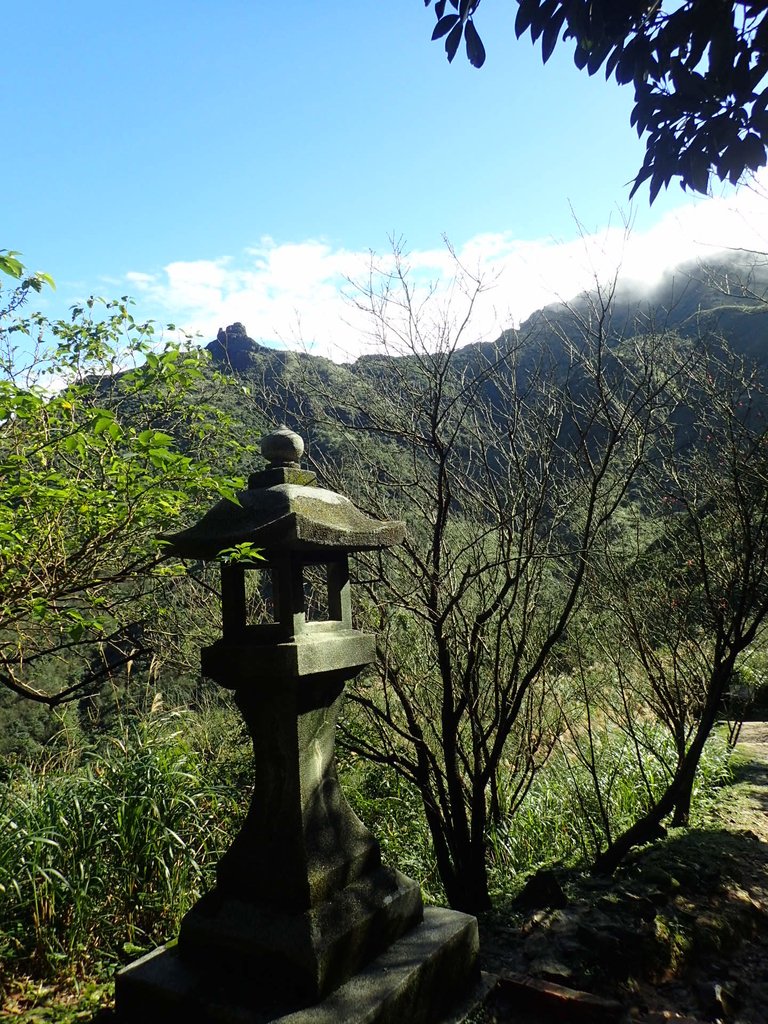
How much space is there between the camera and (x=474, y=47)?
2.46 meters

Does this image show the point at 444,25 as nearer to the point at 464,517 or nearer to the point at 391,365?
the point at 391,365

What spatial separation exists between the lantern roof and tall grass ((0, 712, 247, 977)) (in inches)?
70.6

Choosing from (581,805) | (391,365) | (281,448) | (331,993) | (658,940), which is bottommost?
(658,940)

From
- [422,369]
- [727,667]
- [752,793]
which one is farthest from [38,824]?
[752,793]

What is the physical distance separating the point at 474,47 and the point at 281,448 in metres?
1.75

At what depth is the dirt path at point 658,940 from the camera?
279cm

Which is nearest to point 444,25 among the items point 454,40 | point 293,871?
point 454,40

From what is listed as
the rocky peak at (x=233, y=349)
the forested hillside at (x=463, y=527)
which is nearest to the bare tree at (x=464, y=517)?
the forested hillside at (x=463, y=527)

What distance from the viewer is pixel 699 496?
18.9ft

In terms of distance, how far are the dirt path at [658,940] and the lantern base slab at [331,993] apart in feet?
1.08

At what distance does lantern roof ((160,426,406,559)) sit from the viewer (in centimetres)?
250

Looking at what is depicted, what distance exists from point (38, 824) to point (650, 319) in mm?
4867

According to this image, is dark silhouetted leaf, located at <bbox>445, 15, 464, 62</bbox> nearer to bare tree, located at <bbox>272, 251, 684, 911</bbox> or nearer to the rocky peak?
A: bare tree, located at <bbox>272, 251, 684, 911</bbox>

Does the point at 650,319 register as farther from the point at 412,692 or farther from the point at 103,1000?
the point at 103,1000
